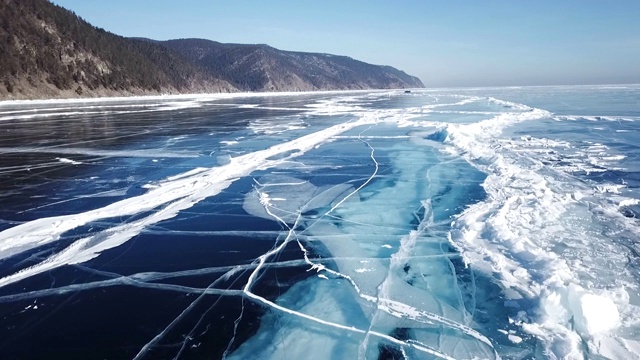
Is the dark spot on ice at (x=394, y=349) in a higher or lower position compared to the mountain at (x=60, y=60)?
lower

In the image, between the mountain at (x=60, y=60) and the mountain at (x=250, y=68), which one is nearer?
the mountain at (x=60, y=60)

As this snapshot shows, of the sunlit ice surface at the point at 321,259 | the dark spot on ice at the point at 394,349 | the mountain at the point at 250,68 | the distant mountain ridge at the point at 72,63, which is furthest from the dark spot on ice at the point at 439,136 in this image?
the mountain at the point at 250,68

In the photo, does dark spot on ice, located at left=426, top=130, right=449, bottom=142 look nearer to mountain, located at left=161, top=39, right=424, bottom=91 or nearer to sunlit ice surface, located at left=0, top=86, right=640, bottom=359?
sunlit ice surface, located at left=0, top=86, right=640, bottom=359

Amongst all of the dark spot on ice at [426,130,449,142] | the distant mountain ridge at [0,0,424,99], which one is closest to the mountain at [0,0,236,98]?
the distant mountain ridge at [0,0,424,99]

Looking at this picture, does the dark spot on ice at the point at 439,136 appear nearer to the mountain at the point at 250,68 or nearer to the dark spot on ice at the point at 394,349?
the dark spot on ice at the point at 394,349

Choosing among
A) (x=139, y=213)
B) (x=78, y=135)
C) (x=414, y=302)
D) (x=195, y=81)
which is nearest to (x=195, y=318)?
(x=414, y=302)

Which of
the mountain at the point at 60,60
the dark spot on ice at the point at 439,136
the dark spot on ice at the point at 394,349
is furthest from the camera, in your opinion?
the mountain at the point at 60,60

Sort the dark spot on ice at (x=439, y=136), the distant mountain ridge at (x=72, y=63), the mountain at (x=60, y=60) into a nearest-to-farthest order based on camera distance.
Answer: the dark spot on ice at (x=439, y=136) < the mountain at (x=60, y=60) < the distant mountain ridge at (x=72, y=63)

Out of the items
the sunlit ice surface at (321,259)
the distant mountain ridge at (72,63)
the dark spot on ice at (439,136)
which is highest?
the distant mountain ridge at (72,63)

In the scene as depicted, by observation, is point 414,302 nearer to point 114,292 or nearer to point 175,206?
point 114,292
